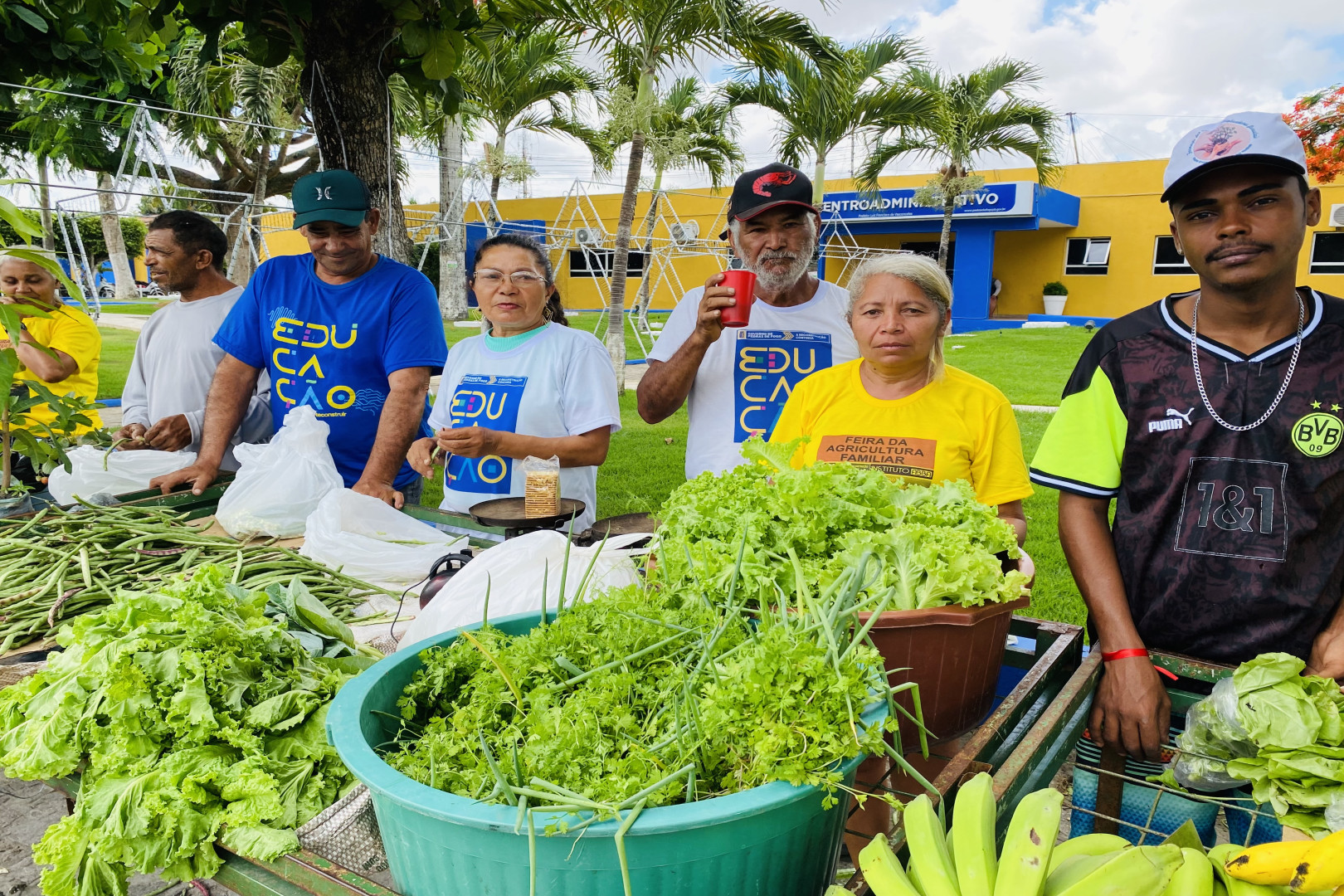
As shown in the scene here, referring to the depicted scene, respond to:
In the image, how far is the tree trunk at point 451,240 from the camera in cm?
2056

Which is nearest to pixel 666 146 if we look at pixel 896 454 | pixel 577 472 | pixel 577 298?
pixel 577 472

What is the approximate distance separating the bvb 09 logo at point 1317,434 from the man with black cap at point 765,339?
5.56 feet

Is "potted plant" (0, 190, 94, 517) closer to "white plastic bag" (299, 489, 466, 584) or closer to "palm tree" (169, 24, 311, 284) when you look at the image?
"white plastic bag" (299, 489, 466, 584)

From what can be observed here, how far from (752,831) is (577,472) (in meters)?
2.77

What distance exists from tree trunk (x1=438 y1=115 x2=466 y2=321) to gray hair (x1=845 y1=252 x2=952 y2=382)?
58.5 feet

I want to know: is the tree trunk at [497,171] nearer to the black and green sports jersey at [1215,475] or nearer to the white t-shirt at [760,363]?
the white t-shirt at [760,363]

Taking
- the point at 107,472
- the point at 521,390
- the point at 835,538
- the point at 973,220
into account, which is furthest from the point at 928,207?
the point at 835,538

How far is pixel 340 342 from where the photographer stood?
380 cm

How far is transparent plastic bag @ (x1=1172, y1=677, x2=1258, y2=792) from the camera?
5.08ft

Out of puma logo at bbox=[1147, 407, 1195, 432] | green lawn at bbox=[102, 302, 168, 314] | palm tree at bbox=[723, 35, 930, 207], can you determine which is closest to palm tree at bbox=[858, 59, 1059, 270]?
palm tree at bbox=[723, 35, 930, 207]

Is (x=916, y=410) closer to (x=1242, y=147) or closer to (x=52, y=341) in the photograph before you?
(x=1242, y=147)

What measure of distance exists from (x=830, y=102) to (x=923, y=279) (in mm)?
12447

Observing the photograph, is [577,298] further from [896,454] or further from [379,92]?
[896,454]

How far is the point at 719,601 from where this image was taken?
1.41 metres
